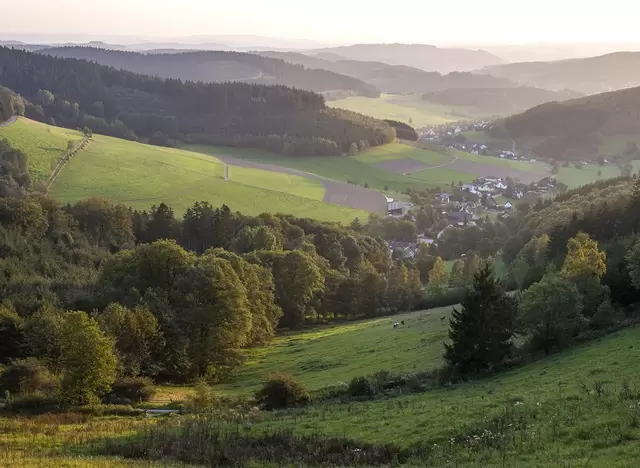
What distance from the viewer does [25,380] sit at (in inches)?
1264

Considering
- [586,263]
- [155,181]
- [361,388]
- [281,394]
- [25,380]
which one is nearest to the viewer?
[281,394]

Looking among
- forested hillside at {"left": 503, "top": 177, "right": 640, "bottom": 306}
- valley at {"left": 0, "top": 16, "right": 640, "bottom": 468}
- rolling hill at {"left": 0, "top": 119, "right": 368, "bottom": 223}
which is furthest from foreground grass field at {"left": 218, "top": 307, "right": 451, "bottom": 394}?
rolling hill at {"left": 0, "top": 119, "right": 368, "bottom": 223}

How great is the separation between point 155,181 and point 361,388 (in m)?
94.3

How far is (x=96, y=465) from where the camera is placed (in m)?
16.8

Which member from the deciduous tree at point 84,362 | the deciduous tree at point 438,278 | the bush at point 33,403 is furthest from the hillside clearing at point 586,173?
the bush at point 33,403

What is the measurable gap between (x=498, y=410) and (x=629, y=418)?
195 inches

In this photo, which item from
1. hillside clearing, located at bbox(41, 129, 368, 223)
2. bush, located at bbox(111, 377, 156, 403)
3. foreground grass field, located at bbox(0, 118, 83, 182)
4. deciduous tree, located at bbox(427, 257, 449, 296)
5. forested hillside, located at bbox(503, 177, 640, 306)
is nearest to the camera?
bush, located at bbox(111, 377, 156, 403)

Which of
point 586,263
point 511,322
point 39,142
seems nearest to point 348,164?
point 39,142

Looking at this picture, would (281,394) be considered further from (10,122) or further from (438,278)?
(10,122)

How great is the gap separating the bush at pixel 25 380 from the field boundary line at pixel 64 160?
73.6m

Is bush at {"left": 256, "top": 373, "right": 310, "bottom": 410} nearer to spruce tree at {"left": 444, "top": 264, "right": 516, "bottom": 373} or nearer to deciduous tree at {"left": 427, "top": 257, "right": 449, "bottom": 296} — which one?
spruce tree at {"left": 444, "top": 264, "right": 516, "bottom": 373}

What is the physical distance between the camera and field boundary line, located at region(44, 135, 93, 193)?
10572cm

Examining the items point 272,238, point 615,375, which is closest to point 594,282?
point 615,375

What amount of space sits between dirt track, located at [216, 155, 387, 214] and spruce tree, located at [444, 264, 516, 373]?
300 ft
